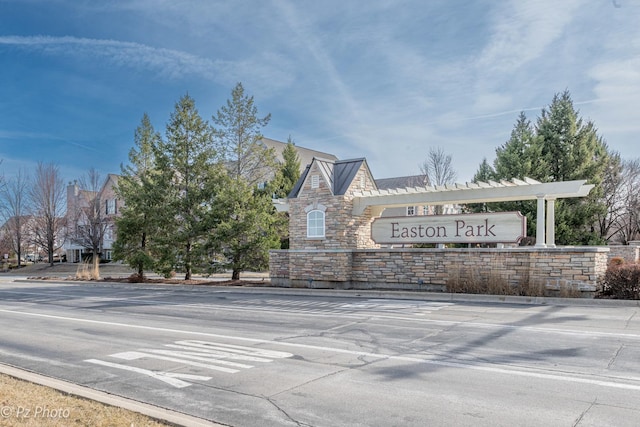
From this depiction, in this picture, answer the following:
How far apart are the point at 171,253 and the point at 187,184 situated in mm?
4222

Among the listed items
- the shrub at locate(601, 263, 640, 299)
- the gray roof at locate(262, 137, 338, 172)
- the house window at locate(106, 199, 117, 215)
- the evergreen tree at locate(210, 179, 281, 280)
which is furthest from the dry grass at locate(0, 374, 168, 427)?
the house window at locate(106, 199, 117, 215)

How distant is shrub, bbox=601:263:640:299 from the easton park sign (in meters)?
3.12

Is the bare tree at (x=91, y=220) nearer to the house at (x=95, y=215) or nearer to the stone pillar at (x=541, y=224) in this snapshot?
the house at (x=95, y=215)

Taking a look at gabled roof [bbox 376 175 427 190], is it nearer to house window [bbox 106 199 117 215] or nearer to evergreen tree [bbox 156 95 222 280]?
evergreen tree [bbox 156 95 222 280]

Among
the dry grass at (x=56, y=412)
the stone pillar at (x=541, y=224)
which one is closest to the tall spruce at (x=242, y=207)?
the stone pillar at (x=541, y=224)

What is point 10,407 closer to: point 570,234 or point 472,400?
point 472,400

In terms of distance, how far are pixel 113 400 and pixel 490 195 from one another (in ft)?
52.0

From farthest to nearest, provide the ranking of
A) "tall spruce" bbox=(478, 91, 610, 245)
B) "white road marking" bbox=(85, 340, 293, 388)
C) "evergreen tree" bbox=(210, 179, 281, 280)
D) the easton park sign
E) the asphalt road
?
"tall spruce" bbox=(478, 91, 610, 245) < "evergreen tree" bbox=(210, 179, 281, 280) < the easton park sign < "white road marking" bbox=(85, 340, 293, 388) < the asphalt road

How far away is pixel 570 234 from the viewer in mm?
29922

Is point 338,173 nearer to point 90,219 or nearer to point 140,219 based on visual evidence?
point 140,219

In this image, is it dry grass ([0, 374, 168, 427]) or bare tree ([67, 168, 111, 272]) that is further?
bare tree ([67, 168, 111, 272])

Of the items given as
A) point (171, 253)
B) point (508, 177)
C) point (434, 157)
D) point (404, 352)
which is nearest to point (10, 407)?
point (404, 352)

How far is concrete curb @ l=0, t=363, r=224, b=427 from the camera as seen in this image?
4855 mm

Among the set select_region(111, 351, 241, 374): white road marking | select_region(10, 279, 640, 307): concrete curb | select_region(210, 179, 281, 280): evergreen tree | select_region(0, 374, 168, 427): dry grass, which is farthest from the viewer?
select_region(210, 179, 281, 280): evergreen tree
